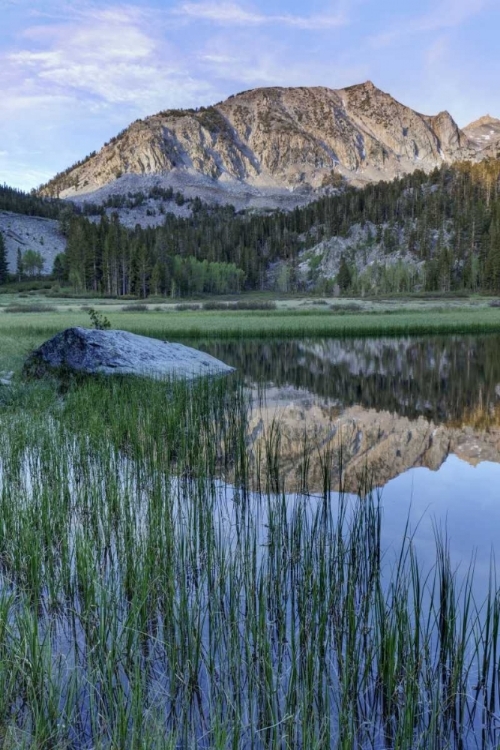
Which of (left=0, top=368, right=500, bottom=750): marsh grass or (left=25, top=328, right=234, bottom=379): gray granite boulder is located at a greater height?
(left=25, top=328, right=234, bottom=379): gray granite boulder

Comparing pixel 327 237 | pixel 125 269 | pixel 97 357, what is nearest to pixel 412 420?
pixel 97 357

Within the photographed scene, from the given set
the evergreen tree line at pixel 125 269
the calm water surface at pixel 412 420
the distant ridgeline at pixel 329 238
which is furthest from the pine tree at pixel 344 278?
the calm water surface at pixel 412 420

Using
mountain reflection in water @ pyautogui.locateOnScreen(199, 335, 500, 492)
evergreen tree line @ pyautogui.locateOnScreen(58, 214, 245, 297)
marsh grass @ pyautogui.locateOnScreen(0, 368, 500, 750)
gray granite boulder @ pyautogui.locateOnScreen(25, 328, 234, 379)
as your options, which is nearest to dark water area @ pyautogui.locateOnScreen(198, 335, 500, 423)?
mountain reflection in water @ pyautogui.locateOnScreen(199, 335, 500, 492)

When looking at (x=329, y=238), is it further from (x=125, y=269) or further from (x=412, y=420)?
(x=412, y=420)

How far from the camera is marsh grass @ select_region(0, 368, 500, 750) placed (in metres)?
2.94

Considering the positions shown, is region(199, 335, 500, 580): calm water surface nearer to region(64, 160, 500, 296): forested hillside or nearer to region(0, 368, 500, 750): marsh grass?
region(0, 368, 500, 750): marsh grass

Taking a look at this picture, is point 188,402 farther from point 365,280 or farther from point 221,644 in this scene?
point 365,280

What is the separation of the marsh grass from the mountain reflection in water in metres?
1.50

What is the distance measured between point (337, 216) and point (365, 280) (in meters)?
53.1

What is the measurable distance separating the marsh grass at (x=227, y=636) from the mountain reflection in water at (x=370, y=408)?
4.93 ft

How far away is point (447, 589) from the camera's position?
13.3ft

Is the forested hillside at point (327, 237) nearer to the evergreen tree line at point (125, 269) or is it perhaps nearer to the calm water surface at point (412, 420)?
the evergreen tree line at point (125, 269)

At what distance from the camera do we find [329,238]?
152750mm

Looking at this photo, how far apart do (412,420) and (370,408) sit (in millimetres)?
1514
